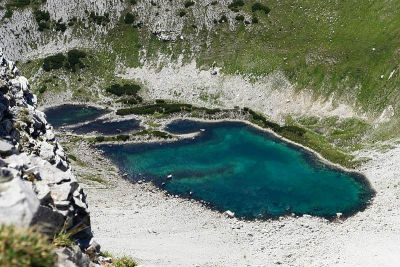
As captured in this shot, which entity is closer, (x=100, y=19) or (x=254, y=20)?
(x=254, y=20)

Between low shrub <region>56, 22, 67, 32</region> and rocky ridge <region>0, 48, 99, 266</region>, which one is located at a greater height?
rocky ridge <region>0, 48, 99, 266</region>

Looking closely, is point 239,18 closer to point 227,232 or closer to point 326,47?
point 326,47

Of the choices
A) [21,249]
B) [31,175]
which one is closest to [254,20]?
[31,175]

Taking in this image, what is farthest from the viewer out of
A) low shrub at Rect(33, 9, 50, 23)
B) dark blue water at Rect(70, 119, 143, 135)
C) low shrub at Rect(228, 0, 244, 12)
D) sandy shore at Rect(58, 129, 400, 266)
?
low shrub at Rect(33, 9, 50, 23)

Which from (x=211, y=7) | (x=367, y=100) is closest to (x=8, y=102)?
(x=367, y=100)

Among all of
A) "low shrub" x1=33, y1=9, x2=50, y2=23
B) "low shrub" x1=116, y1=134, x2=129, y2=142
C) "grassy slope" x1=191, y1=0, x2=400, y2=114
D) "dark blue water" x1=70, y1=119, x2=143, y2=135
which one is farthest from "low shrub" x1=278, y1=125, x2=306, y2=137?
"low shrub" x1=33, y1=9, x2=50, y2=23

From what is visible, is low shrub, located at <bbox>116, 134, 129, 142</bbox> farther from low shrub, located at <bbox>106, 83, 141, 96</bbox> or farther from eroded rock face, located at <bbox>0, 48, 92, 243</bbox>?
eroded rock face, located at <bbox>0, 48, 92, 243</bbox>

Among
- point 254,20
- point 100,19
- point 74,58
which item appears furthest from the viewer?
point 100,19
